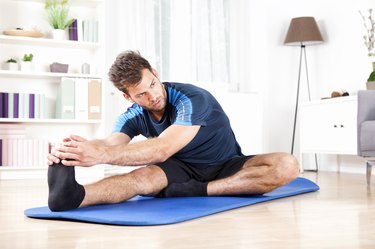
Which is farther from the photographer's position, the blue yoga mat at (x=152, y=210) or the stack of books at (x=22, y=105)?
the stack of books at (x=22, y=105)

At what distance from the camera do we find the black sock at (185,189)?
2.59m

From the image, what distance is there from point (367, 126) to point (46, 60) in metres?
2.77

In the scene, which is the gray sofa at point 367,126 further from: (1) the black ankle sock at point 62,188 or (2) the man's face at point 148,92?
(1) the black ankle sock at point 62,188

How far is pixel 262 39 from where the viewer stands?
571 cm

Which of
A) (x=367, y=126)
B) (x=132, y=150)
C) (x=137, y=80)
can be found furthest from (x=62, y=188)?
(x=367, y=126)

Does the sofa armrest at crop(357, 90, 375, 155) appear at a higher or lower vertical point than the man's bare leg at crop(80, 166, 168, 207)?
higher

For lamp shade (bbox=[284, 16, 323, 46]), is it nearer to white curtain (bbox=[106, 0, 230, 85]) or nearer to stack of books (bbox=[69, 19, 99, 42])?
white curtain (bbox=[106, 0, 230, 85])

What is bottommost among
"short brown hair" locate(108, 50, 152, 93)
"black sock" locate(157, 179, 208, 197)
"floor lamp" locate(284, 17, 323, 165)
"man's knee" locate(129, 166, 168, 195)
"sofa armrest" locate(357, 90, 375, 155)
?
"black sock" locate(157, 179, 208, 197)

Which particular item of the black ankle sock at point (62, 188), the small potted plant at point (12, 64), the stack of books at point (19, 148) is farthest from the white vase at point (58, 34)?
the black ankle sock at point (62, 188)

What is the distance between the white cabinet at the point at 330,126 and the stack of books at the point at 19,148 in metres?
2.30

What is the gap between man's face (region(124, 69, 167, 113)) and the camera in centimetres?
236

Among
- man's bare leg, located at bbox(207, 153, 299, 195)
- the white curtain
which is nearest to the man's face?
man's bare leg, located at bbox(207, 153, 299, 195)

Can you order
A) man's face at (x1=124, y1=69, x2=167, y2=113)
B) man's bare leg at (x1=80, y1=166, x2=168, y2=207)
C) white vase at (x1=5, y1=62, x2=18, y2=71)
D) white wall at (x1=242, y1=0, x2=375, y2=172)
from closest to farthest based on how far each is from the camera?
man's bare leg at (x1=80, y1=166, x2=168, y2=207) < man's face at (x1=124, y1=69, x2=167, y2=113) < white vase at (x1=5, y1=62, x2=18, y2=71) < white wall at (x1=242, y1=0, x2=375, y2=172)

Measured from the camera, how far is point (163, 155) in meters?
2.25
